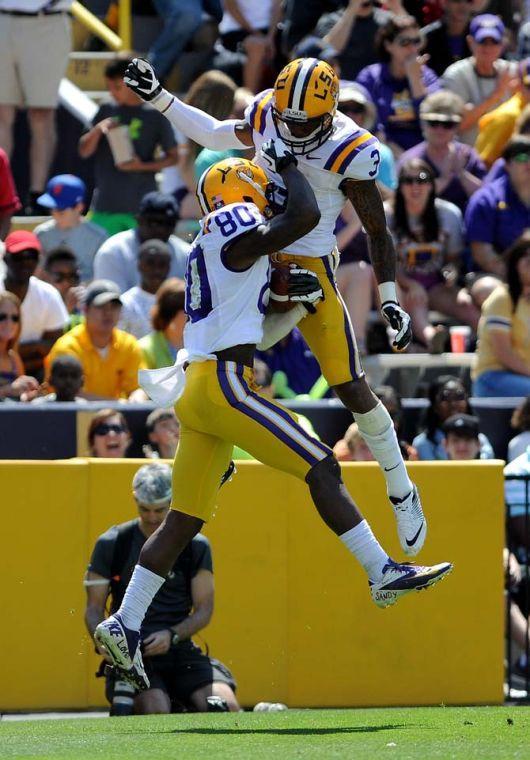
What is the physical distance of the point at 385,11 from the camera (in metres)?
15.8

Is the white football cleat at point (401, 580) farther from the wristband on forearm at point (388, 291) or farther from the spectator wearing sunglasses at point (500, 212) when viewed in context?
the spectator wearing sunglasses at point (500, 212)

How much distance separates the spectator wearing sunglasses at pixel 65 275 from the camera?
12.7 m

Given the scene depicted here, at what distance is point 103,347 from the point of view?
38.0 ft

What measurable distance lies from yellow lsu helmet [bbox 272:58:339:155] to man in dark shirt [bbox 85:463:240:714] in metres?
2.23

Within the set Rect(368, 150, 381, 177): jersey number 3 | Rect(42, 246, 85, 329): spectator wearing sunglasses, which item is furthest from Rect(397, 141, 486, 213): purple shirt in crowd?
Rect(368, 150, 381, 177): jersey number 3

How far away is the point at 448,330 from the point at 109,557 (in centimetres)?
452

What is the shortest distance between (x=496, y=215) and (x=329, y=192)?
225 inches

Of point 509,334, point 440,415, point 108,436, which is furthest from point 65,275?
point 509,334

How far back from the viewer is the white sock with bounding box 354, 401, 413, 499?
7.96 m

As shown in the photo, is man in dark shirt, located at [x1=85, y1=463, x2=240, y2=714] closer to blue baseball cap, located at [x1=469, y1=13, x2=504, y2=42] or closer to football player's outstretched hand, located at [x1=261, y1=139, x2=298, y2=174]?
football player's outstretched hand, located at [x1=261, y1=139, x2=298, y2=174]

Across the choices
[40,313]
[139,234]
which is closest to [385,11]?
[139,234]

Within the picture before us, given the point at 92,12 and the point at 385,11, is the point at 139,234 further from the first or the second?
the point at 92,12

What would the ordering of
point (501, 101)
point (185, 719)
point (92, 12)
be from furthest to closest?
point (92, 12)
point (501, 101)
point (185, 719)

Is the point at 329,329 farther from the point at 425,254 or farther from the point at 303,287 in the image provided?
the point at 425,254
